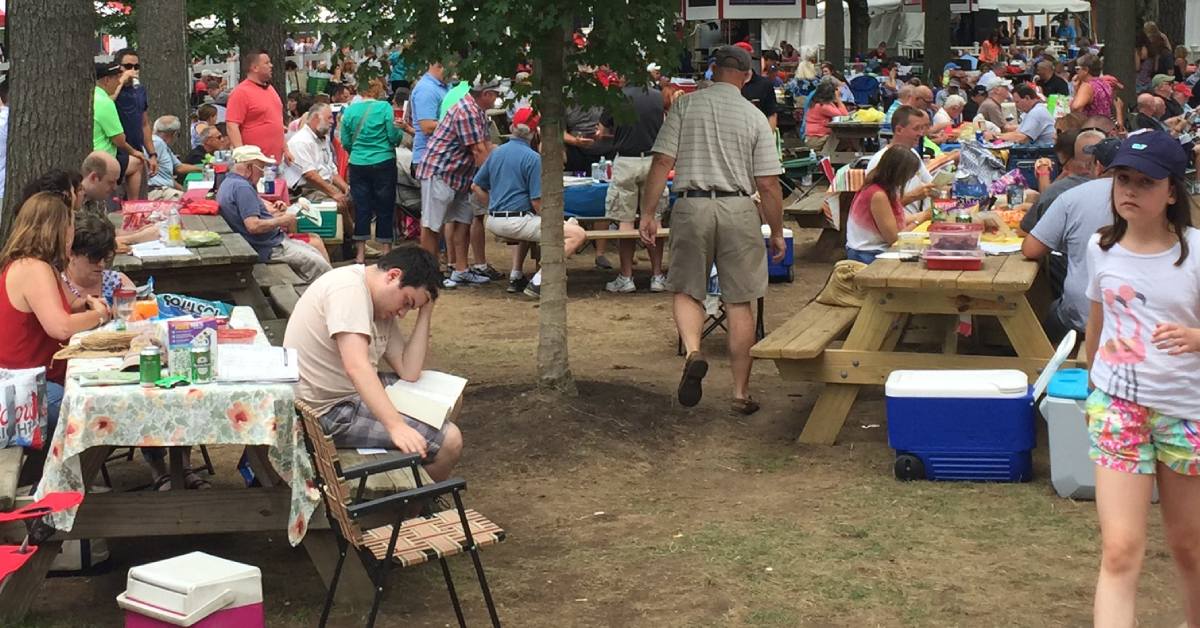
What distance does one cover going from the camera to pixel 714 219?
27.6ft

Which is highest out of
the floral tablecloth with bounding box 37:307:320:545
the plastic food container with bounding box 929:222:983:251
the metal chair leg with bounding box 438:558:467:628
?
the plastic food container with bounding box 929:222:983:251

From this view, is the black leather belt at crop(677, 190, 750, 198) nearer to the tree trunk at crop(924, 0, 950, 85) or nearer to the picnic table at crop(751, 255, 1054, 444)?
the picnic table at crop(751, 255, 1054, 444)

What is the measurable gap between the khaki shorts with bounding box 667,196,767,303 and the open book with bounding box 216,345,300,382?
3.25 metres

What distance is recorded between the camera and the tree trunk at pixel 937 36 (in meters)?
28.1

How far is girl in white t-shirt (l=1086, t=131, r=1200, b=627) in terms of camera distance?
4.25 metres

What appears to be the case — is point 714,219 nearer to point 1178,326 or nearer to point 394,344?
point 394,344

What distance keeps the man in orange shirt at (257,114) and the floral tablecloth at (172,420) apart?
27.2 feet

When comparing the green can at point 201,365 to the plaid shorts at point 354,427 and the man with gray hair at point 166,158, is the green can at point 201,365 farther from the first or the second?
the man with gray hair at point 166,158

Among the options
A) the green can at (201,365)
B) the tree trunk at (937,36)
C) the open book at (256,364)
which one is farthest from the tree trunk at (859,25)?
the green can at (201,365)

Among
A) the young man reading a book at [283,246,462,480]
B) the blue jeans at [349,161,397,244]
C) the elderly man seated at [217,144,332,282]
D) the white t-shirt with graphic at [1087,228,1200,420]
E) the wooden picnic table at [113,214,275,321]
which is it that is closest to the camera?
the white t-shirt with graphic at [1087,228,1200,420]

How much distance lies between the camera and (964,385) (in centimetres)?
705

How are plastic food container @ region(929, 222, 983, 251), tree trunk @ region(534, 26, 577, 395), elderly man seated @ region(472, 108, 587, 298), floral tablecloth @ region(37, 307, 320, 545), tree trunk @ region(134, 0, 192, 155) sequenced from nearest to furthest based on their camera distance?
floral tablecloth @ region(37, 307, 320, 545) < plastic food container @ region(929, 222, 983, 251) < tree trunk @ region(534, 26, 577, 395) < elderly man seated @ region(472, 108, 587, 298) < tree trunk @ region(134, 0, 192, 155)

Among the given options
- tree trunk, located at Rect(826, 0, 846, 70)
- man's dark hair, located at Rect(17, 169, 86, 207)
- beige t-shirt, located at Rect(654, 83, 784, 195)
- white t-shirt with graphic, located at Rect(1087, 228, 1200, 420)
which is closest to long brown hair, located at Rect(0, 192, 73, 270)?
man's dark hair, located at Rect(17, 169, 86, 207)

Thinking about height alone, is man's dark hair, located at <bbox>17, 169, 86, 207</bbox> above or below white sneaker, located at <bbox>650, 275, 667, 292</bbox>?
above
